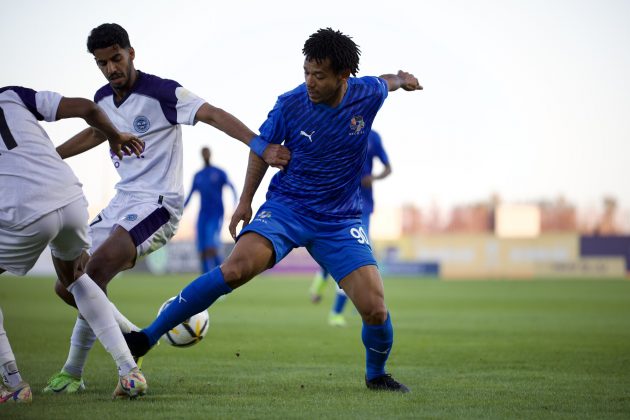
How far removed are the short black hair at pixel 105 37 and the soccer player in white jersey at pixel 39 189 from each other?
966 mm

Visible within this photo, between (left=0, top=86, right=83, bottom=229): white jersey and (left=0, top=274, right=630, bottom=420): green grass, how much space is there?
1.20m

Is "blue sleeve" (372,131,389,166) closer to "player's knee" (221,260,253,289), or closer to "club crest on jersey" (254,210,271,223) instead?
"club crest on jersey" (254,210,271,223)

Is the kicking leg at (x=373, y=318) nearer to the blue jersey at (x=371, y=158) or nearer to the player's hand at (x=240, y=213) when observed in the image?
the player's hand at (x=240, y=213)

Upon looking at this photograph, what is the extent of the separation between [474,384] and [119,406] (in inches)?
109

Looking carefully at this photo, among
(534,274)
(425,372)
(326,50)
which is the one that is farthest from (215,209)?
(534,274)

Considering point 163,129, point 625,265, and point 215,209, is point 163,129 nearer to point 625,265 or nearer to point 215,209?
point 215,209

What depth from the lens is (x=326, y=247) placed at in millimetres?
7031

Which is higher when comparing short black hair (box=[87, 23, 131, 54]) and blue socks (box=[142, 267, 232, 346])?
short black hair (box=[87, 23, 131, 54])

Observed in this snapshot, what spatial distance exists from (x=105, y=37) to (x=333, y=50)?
63.8 inches

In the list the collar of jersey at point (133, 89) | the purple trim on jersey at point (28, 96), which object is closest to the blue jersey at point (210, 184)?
the collar of jersey at point (133, 89)

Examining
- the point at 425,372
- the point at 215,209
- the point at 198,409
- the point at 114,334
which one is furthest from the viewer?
the point at 215,209

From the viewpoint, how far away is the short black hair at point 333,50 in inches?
262

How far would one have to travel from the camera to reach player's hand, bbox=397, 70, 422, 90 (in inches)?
302

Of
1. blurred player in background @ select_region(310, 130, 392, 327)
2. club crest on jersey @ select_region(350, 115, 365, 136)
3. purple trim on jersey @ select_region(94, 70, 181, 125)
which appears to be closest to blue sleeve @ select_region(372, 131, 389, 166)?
blurred player in background @ select_region(310, 130, 392, 327)
